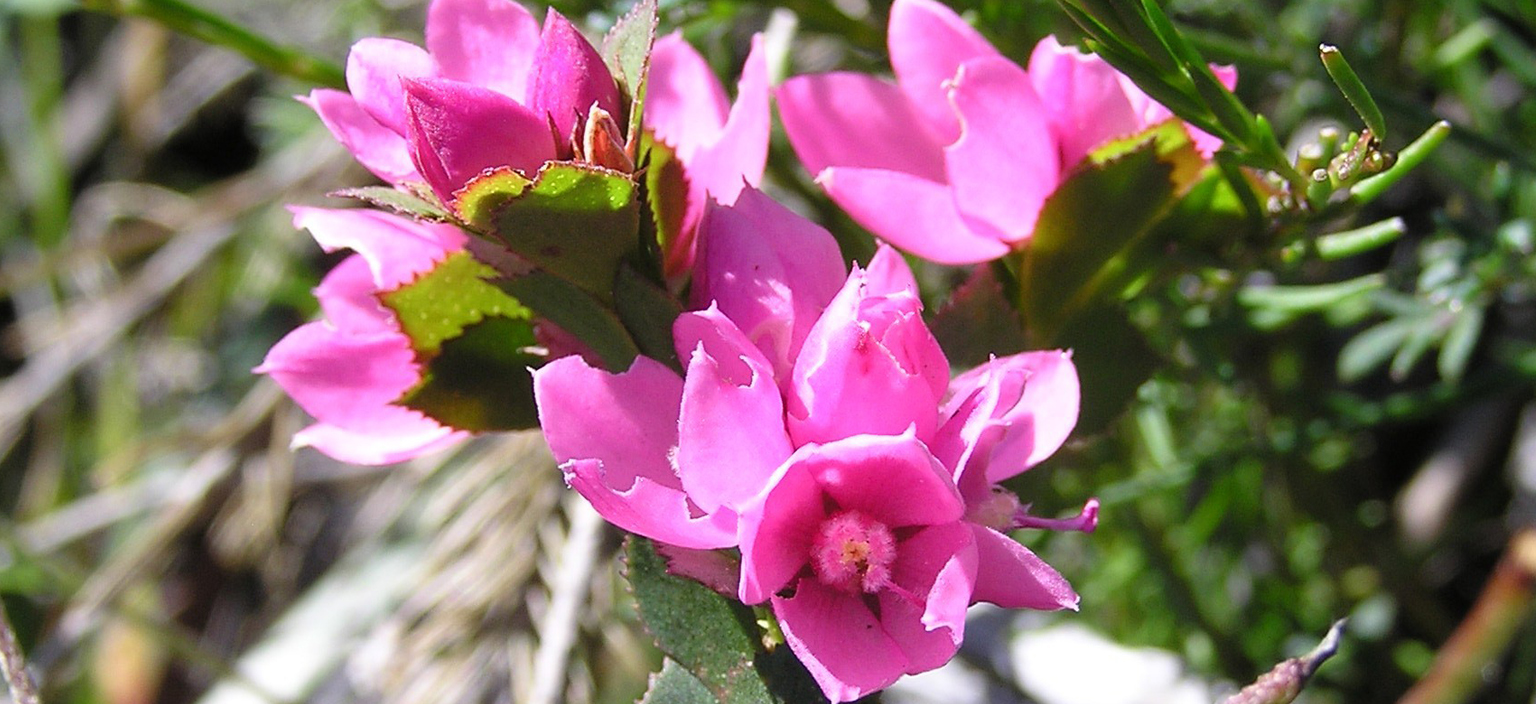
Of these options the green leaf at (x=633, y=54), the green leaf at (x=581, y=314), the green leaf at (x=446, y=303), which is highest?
the green leaf at (x=633, y=54)

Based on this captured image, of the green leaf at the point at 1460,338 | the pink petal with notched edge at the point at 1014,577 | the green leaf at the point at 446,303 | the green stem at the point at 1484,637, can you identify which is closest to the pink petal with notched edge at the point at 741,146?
the green leaf at the point at 446,303

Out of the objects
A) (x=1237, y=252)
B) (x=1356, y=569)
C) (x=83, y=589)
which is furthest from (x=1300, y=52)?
(x=83, y=589)

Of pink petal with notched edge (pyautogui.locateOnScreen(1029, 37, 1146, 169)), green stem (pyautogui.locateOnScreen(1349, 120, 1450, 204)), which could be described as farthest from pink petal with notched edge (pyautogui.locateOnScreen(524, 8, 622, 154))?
green stem (pyautogui.locateOnScreen(1349, 120, 1450, 204))

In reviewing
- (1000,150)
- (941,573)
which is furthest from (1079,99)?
(941,573)

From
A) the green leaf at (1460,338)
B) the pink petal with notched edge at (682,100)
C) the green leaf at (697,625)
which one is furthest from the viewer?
the green leaf at (1460,338)

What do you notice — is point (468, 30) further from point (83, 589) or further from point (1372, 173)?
point (83, 589)

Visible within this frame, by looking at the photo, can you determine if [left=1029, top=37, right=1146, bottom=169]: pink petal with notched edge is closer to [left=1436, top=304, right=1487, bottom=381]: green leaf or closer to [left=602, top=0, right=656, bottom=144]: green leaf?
[left=602, top=0, right=656, bottom=144]: green leaf

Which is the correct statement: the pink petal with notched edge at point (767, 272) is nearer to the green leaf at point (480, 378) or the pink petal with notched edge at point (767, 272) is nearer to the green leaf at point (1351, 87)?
the green leaf at point (480, 378)

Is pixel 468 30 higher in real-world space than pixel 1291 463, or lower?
higher
